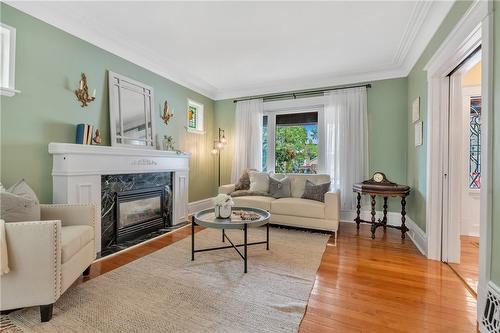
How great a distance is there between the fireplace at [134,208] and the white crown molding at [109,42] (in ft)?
5.40

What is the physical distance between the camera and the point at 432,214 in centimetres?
270

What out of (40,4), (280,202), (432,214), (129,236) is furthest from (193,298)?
(40,4)

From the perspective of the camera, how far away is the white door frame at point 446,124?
5.27 feet

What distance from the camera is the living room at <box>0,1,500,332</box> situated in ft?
5.38

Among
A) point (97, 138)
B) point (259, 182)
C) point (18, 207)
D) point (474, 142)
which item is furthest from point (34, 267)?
point (474, 142)

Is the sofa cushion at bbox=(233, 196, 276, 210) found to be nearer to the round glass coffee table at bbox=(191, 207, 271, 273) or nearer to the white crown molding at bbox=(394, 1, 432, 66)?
the round glass coffee table at bbox=(191, 207, 271, 273)

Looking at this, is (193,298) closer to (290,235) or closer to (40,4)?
(290,235)

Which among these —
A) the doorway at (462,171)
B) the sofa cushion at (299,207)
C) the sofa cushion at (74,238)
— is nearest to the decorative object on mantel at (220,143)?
the sofa cushion at (299,207)

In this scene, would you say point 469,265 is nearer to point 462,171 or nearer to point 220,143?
point 462,171

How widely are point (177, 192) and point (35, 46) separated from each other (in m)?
2.47

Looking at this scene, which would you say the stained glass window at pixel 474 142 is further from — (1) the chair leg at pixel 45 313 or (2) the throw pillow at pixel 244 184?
(1) the chair leg at pixel 45 313

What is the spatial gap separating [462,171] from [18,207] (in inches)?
160

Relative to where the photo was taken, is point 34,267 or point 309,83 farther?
point 309,83

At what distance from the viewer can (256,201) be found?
388 centimetres
